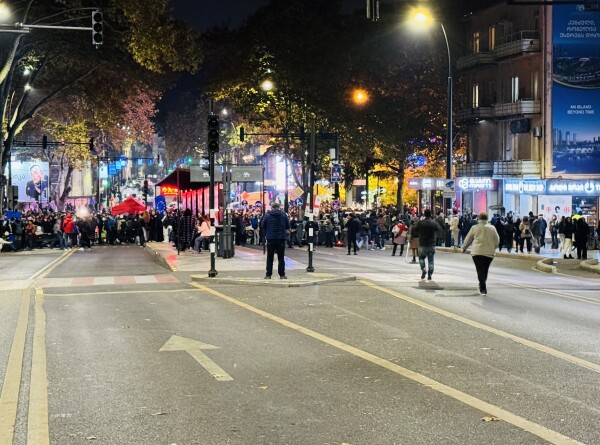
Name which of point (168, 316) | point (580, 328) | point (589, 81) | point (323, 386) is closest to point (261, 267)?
point (168, 316)

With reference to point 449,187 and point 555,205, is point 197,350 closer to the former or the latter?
point 449,187

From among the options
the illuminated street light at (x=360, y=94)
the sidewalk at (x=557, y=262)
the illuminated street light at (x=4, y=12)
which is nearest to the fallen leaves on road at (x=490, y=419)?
the sidewalk at (x=557, y=262)

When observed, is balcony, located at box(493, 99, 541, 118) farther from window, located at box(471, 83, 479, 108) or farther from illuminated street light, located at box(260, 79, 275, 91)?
illuminated street light, located at box(260, 79, 275, 91)

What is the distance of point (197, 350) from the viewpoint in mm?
11406

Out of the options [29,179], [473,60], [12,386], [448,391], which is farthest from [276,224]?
[29,179]

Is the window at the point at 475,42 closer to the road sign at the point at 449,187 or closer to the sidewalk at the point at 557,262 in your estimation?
the road sign at the point at 449,187

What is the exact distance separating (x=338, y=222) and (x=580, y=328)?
35296 mm

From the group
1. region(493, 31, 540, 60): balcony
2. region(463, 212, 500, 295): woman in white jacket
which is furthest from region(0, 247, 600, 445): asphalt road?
region(493, 31, 540, 60): balcony

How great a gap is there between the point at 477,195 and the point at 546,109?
7.52m

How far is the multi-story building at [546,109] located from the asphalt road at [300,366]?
32.4 metres

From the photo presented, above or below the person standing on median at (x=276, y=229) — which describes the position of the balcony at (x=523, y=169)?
above

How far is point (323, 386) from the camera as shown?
906cm

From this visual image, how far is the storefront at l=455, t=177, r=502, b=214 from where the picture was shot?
50.1 metres

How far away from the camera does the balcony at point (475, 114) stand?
57.6 m
